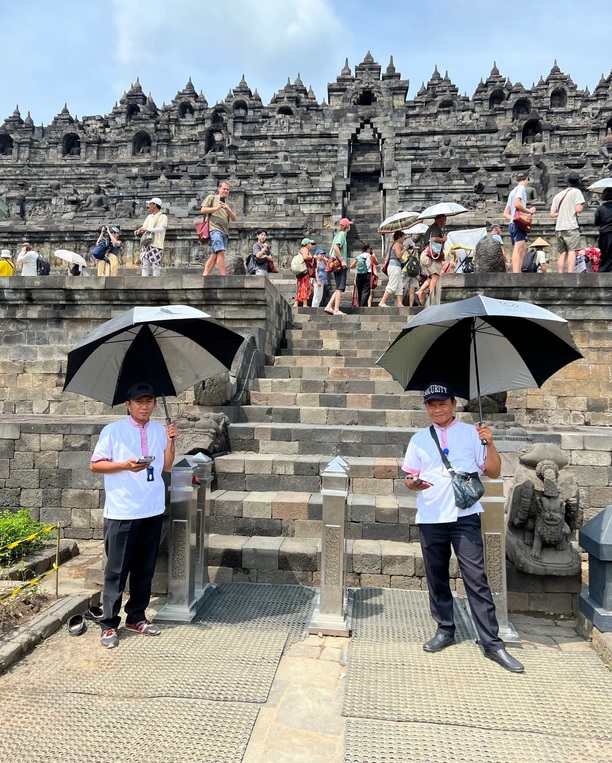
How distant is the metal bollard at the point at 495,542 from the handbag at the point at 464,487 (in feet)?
1.17

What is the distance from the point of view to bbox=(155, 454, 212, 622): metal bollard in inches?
149

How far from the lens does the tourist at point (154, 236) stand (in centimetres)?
917

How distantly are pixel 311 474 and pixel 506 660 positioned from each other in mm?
2744

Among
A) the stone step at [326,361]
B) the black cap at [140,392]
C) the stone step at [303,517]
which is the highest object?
the stone step at [326,361]

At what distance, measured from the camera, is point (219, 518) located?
4.98m

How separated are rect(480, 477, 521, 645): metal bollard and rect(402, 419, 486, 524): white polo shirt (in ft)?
0.90

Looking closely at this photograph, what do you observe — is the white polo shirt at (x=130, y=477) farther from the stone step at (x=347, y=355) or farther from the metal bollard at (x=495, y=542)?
the stone step at (x=347, y=355)

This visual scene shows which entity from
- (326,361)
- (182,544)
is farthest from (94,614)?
(326,361)

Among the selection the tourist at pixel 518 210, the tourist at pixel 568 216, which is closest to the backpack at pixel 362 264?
the tourist at pixel 518 210

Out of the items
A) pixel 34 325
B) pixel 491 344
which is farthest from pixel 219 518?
pixel 34 325

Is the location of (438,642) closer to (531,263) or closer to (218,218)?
(218,218)

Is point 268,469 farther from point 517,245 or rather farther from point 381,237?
point 381,237

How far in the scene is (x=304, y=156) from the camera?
92.6 feet

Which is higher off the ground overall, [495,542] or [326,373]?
[326,373]
